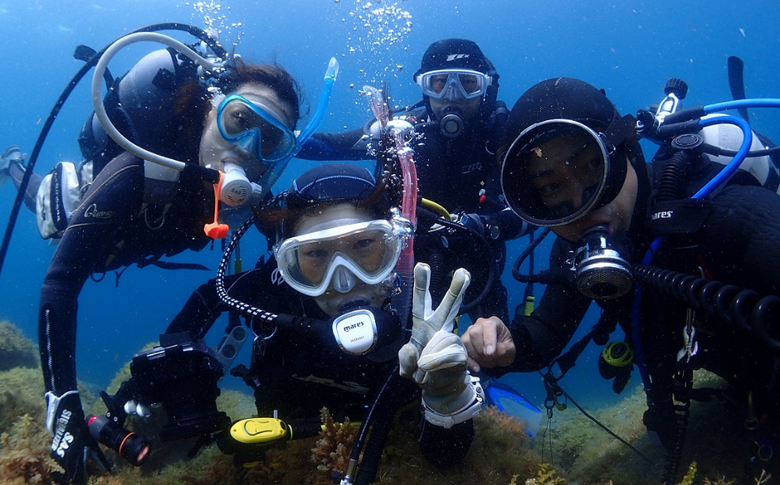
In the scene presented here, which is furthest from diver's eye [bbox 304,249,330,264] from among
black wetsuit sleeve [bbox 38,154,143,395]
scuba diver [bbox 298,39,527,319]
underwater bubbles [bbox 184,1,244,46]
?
scuba diver [bbox 298,39,527,319]

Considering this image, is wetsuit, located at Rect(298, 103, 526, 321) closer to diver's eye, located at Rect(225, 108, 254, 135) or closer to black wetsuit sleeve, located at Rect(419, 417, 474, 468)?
diver's eye, located at Rect(225, 108, 254, 135)

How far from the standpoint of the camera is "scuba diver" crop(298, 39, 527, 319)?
20.9 ft

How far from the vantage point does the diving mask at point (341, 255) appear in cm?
312

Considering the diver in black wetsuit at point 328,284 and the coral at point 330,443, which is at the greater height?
the diver in black wetsuit at point 328,284

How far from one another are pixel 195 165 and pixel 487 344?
2.86 m

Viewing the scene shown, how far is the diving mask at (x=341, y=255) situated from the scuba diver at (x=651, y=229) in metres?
0.90

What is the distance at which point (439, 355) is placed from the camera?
1.82 meters

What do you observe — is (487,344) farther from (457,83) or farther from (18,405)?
(18,405)

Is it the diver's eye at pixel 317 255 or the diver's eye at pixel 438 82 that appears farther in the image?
the diver's eye at pixel 438 82

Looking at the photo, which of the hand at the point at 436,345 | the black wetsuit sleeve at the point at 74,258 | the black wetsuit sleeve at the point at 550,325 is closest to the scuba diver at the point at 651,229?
the black wetsuit sleeve at the point at 550,325

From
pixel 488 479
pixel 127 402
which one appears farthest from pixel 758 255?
pixel 127 402

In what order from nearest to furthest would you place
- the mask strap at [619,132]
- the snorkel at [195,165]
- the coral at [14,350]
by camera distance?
the mask strap at [619,132] → the snorkel at [195,165] → the coral at [14,350]

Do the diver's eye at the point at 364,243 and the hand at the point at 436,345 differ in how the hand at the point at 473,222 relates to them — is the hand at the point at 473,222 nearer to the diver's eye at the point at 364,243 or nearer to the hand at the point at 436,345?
the diver's eye at the point at 364,243

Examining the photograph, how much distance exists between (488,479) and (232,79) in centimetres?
436
